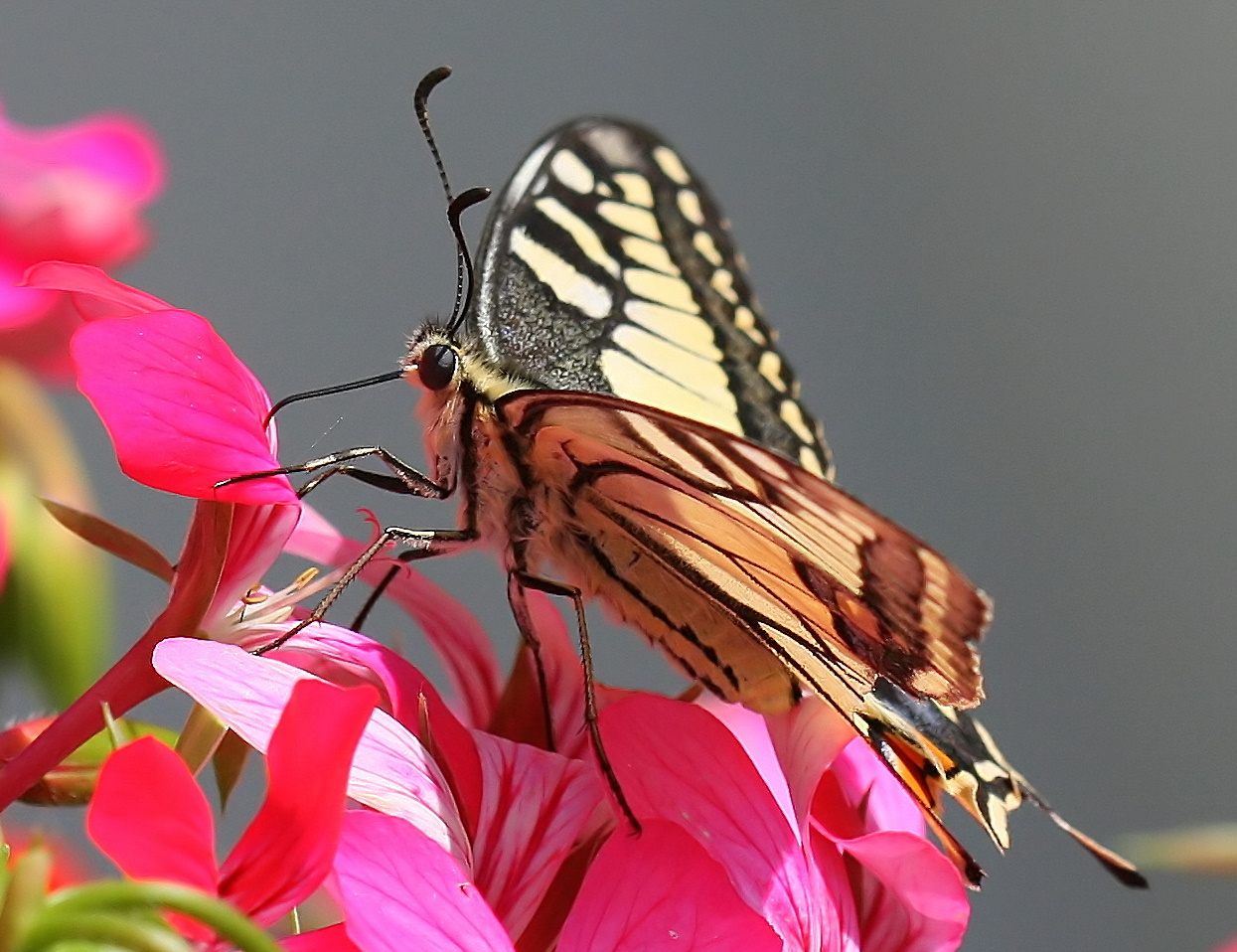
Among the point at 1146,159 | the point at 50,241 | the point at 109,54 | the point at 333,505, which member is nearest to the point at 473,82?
the point at 109,54

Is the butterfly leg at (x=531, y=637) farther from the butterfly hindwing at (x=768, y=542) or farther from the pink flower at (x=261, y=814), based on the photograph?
the pink flower at (x=261, y=814)

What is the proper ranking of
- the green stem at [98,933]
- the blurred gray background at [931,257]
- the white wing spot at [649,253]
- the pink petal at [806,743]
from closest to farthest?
the green stem at [98,933] < the pink petal at [806,743] < the white wing spot at [649,253] < the blurred gray background at [931,257]

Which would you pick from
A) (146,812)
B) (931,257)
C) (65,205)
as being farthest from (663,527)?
(931,257)

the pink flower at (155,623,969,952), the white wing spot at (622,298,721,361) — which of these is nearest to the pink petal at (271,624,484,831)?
the pink flower at (155,623,969,952)

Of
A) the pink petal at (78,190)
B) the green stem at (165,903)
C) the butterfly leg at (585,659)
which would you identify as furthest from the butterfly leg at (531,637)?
the pink petal at (78,190)

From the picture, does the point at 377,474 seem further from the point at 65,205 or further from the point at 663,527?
the point at 65,205

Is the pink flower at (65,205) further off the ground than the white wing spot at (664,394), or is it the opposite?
the pink flower at (65,205)

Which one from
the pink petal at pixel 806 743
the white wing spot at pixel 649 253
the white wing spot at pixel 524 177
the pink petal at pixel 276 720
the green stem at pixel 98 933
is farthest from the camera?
the white wing spot at pixel 649 253
